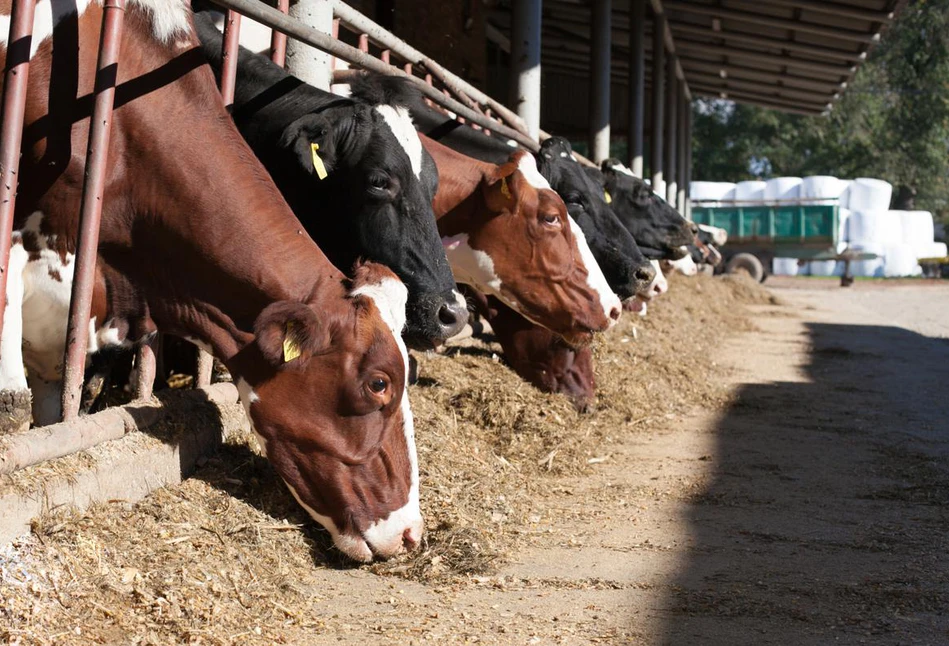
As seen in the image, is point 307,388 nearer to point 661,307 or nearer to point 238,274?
point 238,274

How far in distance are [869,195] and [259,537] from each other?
3836cm

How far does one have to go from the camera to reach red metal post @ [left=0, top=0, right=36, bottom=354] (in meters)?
2.90

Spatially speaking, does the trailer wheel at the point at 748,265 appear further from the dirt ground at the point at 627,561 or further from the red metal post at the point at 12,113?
the red metal post at the point at 12,113

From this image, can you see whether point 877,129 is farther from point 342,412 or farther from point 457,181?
point 342,412

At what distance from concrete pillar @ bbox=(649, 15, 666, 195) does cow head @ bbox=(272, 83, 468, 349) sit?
491 inches

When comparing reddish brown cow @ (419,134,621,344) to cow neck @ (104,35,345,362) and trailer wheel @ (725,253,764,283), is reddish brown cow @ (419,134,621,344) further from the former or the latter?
trailer wheel @ (725,253,764,283)

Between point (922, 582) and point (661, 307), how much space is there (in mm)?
8247

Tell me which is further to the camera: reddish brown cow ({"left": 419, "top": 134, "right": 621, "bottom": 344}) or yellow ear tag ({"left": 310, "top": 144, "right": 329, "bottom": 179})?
reddish brown cow ({"left": 419, "top": 134, "right": 621, "bottom": 344})

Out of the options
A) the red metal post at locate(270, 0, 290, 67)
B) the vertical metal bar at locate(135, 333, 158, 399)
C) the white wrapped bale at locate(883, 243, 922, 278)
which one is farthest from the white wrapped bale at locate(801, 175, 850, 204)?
the vertical metal bar at locate(135, 333, 158, 399)

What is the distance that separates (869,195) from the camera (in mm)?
38719

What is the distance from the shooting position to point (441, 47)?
1085 centimetres

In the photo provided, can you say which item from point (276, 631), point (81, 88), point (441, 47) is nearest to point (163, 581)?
point (276, 631)

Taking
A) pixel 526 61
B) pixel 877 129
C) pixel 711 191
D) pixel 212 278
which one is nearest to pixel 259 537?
pixel 212 278

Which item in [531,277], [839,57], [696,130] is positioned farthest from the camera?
[696,130]
